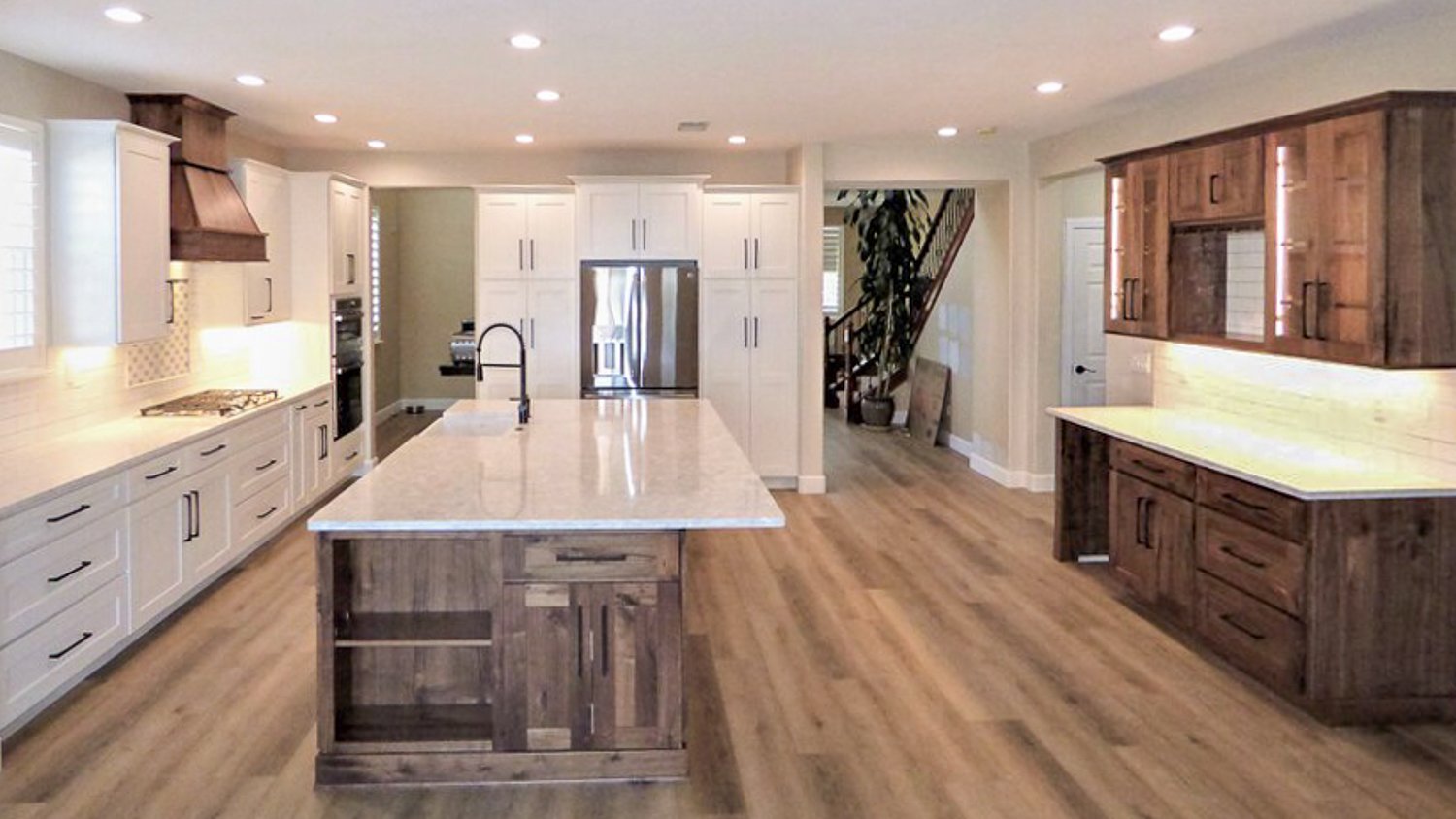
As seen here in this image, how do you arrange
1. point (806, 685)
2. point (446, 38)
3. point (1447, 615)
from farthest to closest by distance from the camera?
1. point (446, 38)
2. point (806, 685)
3. point (1447, 615)

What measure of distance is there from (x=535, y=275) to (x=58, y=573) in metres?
4.47

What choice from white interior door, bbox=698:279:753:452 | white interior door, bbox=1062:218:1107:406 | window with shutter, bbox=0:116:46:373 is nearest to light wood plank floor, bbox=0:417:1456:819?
window with shutter, bbox=0:116:46:373

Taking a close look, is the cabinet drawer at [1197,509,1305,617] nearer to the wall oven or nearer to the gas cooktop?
the gas cooktop

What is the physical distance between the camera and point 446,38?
4535mm

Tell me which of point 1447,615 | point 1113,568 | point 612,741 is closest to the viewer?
point 612,741

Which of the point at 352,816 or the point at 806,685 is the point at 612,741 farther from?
the point at 806,685

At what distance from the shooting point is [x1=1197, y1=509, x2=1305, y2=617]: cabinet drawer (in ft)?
12.8

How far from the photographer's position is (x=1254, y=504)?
4.15 m

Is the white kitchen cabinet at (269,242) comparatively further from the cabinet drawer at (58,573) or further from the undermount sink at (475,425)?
the cabinet drawer at (58,573)

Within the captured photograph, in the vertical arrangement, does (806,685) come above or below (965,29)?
below

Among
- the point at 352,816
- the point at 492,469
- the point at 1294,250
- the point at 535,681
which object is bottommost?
the point at 352,816

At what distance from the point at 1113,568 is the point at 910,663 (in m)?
1.47

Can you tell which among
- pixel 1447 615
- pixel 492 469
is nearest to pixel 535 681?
pixel 492 469

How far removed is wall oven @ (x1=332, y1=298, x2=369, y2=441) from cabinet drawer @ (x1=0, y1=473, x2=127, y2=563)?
133 inches
